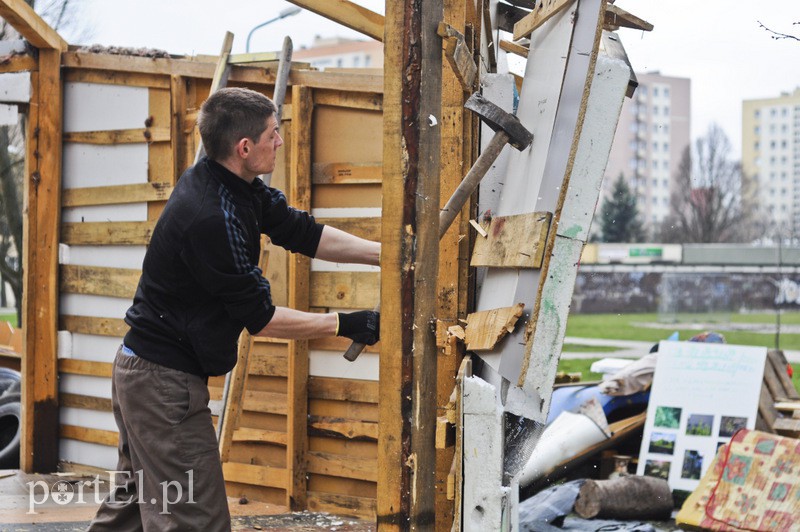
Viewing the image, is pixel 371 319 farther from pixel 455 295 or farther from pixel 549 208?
pixel 549 208

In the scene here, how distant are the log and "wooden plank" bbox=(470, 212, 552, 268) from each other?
2747mm

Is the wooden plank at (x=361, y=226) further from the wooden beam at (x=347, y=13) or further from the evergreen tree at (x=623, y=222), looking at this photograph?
the evergreen tree at (x=623, y=222)

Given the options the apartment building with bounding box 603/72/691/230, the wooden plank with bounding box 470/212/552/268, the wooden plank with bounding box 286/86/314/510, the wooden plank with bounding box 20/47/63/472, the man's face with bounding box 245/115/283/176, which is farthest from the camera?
the apartment building with bounding box 603/72/691/230

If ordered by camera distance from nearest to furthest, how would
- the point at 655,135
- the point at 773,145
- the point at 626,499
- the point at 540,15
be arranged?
the point at 540,15 → the point at 626,499 → the point at 655,135 → the point at 773,145

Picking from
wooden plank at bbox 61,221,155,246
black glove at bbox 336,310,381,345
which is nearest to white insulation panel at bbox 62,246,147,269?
wooden plank at bbox 61,221,155,246

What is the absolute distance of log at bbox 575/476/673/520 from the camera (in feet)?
17.9

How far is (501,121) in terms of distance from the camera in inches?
119

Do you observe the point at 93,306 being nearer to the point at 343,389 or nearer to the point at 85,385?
the point at 85,385

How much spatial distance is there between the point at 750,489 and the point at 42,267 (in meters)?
4.83

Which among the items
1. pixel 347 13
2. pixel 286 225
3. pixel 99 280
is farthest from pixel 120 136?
pixel 286 225

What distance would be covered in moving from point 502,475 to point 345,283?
279 cm

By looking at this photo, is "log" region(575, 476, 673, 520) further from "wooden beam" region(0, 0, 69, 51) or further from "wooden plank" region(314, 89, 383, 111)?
A: "wooden beam" region(0, 0, 69, 51)

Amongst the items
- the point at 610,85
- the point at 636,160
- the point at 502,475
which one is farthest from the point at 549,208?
→ the point at 636,160

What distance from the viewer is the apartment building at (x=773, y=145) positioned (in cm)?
10112
